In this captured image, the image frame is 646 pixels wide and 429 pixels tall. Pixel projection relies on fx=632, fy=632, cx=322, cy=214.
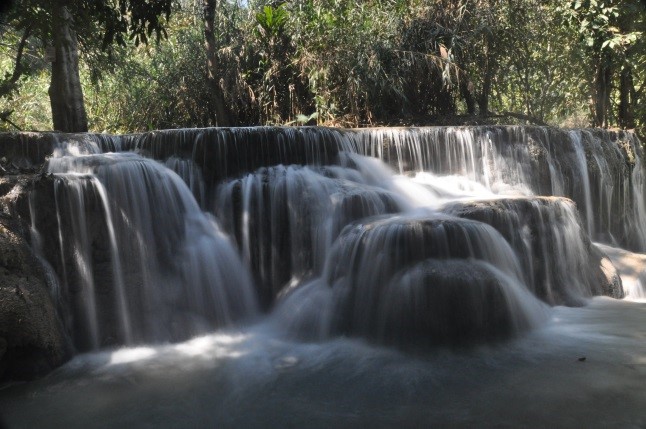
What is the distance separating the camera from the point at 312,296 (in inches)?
290

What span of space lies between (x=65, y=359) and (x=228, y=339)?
1697 millimetres

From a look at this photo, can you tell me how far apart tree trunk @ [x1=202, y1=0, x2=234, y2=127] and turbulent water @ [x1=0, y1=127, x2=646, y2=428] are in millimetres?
5592

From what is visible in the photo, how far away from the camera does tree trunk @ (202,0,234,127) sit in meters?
14.2

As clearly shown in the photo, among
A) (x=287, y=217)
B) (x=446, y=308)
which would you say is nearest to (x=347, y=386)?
(x=446, y=308)

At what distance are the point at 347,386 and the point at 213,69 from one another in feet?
35.4

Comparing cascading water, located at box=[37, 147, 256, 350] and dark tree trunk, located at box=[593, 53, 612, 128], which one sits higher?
dark tree trunk, located at box=[593, 53, 612, 128]

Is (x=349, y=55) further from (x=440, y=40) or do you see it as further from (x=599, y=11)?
(x=599, y=11)

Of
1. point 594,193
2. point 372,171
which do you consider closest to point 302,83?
point 372,171

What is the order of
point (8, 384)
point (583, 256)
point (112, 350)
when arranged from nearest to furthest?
point (8, 384) → point (112, 350) → point (583, 256)

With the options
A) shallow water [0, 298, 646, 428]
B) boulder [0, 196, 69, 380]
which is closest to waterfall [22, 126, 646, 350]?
shallow water [0, 298, 646, 428]

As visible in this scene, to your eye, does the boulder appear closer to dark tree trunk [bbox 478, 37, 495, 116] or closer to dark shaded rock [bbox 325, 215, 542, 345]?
dark shaded rock [bbox 325, 215, 542, 345]

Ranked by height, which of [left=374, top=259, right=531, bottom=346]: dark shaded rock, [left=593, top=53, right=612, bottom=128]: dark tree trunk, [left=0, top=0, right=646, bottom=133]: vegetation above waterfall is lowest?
[left=374, top=259, right=531, bottom=346]: dark shaded rock

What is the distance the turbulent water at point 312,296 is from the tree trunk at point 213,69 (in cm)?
559

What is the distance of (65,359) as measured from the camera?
246 inches
